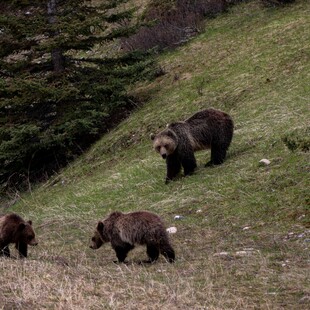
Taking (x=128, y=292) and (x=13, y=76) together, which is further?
(x=13, y=76)

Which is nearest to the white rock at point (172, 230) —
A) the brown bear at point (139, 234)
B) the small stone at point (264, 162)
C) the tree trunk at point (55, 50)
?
the brown bear at point (139, 234)

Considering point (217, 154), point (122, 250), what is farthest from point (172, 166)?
point (122, 250)

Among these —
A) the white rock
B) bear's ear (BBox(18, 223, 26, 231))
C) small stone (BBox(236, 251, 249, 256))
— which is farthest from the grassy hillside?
bear's ear (BBox(18, 223, 26, 231))

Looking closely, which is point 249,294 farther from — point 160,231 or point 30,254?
point 30,254

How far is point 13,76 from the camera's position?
22.3 meters

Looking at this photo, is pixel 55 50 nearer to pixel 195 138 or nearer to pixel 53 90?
pixel 53 90

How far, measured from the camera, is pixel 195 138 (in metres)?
14.3

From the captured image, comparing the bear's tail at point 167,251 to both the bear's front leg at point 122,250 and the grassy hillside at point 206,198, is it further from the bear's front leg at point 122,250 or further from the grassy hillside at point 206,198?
the bear's front leg at point 122,250

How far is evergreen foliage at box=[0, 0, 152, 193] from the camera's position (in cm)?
2088

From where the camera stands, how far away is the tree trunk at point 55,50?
2244 centimetres

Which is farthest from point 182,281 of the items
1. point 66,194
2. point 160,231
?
point 66,194

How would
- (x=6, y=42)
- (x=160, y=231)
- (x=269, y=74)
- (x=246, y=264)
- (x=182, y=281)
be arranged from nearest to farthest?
(x=182, y=281)
(x=246, y=264)
(x=160, y=231)
(x=269, y=74)
(x=6, y=42)

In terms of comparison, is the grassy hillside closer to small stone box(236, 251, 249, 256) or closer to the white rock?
small stone box(236, 251, 249, 256)

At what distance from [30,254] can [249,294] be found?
4.51 metres
